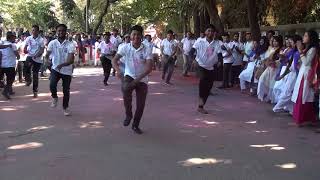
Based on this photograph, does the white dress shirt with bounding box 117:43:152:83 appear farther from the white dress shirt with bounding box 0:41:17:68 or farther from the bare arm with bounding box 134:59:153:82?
the white dress shirt with bounding box 0:41:17:68

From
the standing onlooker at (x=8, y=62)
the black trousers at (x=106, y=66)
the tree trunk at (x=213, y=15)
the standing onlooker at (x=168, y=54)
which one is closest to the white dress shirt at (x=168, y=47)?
the standing onlooker at (x=168, y=54)

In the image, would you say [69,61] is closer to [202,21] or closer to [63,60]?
[63,60]

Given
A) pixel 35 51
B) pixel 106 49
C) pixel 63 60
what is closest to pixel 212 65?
pixel 63 60

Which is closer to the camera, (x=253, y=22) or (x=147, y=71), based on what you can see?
(x=147, y=71)

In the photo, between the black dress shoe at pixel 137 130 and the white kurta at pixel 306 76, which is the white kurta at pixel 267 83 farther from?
the black dress shoe at pixel 137 130

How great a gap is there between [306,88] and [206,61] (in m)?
2.41

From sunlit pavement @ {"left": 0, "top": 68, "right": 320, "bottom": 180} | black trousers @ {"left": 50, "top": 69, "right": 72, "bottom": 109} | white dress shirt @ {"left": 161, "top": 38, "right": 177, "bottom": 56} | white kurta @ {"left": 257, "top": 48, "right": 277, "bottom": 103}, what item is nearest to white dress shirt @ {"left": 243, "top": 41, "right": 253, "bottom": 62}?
white kurta @ {"left": 257, "top": 48, "right": 277, "bottom": 103}

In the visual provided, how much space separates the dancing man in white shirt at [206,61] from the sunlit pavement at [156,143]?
0.40 m

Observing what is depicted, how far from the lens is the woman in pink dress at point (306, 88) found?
31.6ft

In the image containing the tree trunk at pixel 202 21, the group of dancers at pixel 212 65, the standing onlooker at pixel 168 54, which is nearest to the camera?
the group of dancers at pixel 212 65

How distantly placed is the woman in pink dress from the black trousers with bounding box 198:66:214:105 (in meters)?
1.90

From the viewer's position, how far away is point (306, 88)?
32.0 ft

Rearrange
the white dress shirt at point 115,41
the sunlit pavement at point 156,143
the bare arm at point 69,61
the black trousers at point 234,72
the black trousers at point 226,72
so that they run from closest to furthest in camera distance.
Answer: the sunlit pavement at point 156,143, the bare arm at point 69,61, the black trousers at point 226,72, the black trousers at point 234,72, the white dress shirt at point 115,41

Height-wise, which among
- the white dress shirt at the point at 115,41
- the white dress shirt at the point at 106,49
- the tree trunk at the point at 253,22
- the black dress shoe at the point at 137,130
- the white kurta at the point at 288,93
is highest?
the tree trunk at the point at 253,22
